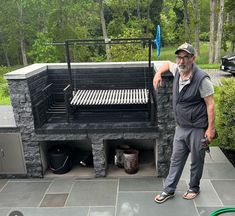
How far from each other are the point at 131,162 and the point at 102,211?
933 mm

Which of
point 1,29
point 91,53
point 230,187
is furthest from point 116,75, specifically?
point 1,29

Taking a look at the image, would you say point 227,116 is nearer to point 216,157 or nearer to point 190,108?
point 216,157

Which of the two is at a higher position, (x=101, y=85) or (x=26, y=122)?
(x=101, y=85)

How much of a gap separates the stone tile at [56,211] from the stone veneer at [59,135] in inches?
29.5

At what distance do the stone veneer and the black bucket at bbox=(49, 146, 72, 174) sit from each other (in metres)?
0.18

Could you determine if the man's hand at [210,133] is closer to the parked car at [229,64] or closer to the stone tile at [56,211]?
the stone tile at [56,211]

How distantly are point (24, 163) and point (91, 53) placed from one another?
15605mm

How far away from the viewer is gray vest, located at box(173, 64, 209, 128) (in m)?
2.93

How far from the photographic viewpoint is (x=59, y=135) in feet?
12.8

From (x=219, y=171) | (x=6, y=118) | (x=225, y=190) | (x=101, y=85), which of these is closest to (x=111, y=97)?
(x=101, y=85)

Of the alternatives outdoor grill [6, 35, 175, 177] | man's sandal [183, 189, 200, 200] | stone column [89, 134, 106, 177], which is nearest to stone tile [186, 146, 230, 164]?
outdoor grill [6, 35, 175, 177]

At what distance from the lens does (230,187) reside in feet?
12.3

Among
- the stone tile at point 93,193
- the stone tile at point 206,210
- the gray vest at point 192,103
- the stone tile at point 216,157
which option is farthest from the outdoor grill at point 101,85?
the stone tile at point 206,210

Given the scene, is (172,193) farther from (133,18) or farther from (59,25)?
(133,18)
